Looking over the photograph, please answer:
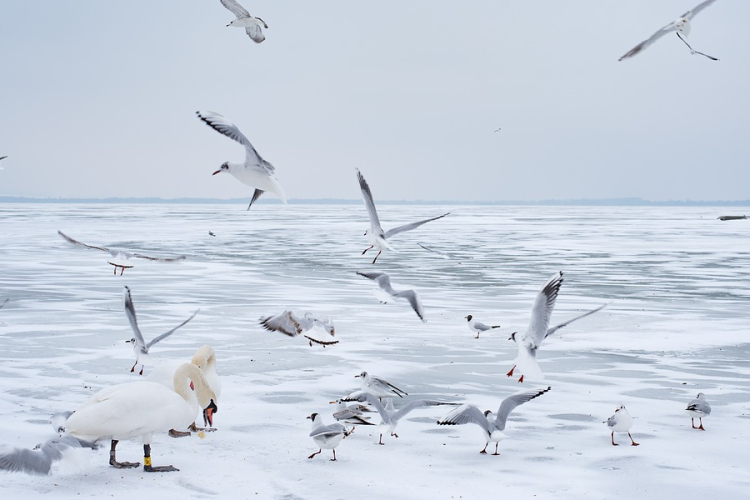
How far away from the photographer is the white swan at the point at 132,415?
6199 millimetres

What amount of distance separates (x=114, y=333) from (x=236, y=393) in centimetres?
444

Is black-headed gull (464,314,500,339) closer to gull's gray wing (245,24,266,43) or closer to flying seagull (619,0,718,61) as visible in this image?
flying seagull (619,0,718,61)

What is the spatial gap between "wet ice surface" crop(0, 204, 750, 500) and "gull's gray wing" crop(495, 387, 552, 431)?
31 centimetres

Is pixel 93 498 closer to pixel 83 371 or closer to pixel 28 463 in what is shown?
pixel 28 463

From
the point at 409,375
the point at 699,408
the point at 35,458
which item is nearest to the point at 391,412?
the point at 409,375

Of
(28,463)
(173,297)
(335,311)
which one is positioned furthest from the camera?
(173,297)

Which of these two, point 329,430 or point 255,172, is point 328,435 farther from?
point 255,172

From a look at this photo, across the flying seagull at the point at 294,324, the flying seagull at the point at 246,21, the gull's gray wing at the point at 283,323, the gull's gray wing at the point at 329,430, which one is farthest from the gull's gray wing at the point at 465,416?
the flying seagull at the point at 246,21

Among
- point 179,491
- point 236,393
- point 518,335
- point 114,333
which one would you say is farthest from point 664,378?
point 114,333

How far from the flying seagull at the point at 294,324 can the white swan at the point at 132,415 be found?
393 centimetres

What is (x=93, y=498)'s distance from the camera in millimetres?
6020

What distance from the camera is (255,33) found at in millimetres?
11078

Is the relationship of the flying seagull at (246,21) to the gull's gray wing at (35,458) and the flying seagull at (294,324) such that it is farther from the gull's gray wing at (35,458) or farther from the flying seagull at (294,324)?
the gull's gray wing at (35,458)

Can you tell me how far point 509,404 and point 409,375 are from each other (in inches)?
122
